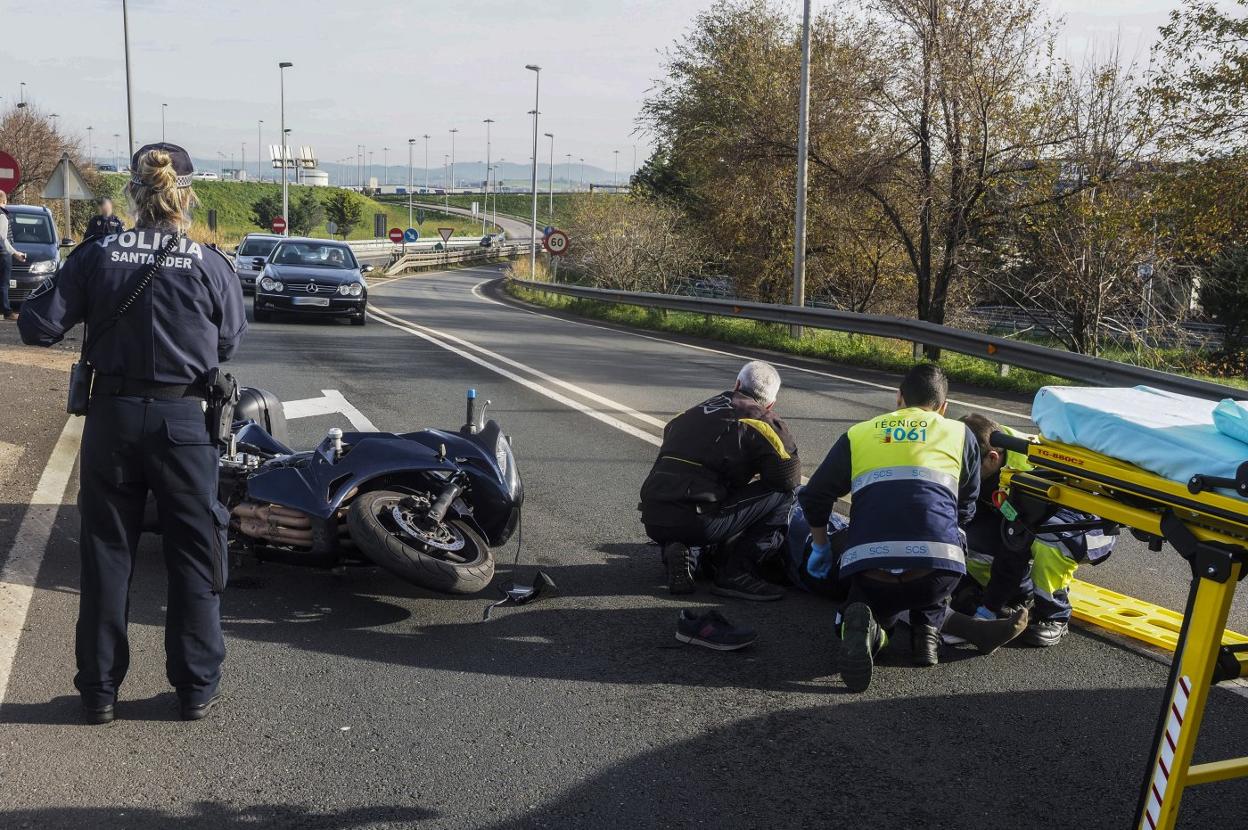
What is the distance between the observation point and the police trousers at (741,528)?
581 cm

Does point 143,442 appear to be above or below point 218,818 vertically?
above

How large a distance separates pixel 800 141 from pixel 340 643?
56.4ft

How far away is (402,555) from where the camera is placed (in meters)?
5.08

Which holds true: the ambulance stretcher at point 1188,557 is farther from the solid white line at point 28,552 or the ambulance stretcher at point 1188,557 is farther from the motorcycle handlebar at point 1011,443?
the solid white line at point 28,552

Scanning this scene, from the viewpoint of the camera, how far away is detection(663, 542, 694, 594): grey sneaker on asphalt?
5746mm

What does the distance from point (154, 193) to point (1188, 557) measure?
3.47 m

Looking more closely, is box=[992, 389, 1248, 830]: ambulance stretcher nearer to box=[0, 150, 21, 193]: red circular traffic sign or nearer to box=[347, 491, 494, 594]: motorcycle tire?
box=[347, 491, 494, 594]: motorcycle tire

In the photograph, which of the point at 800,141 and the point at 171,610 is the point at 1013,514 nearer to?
the point at 171,610

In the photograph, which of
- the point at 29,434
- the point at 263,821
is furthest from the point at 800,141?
the point at 263,821

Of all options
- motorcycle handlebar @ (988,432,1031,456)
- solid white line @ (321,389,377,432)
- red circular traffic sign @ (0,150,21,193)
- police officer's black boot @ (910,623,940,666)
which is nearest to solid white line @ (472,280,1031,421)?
solid white line @ (321,389,377,432)

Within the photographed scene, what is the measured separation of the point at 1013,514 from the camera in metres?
4.03

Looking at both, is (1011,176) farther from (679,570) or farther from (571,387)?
(679,570)

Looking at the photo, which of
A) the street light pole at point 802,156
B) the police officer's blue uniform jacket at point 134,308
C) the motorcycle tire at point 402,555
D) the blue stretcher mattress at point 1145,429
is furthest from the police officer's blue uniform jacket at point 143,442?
the street light pole at point 802,156

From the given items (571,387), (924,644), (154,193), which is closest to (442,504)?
(154,193)
